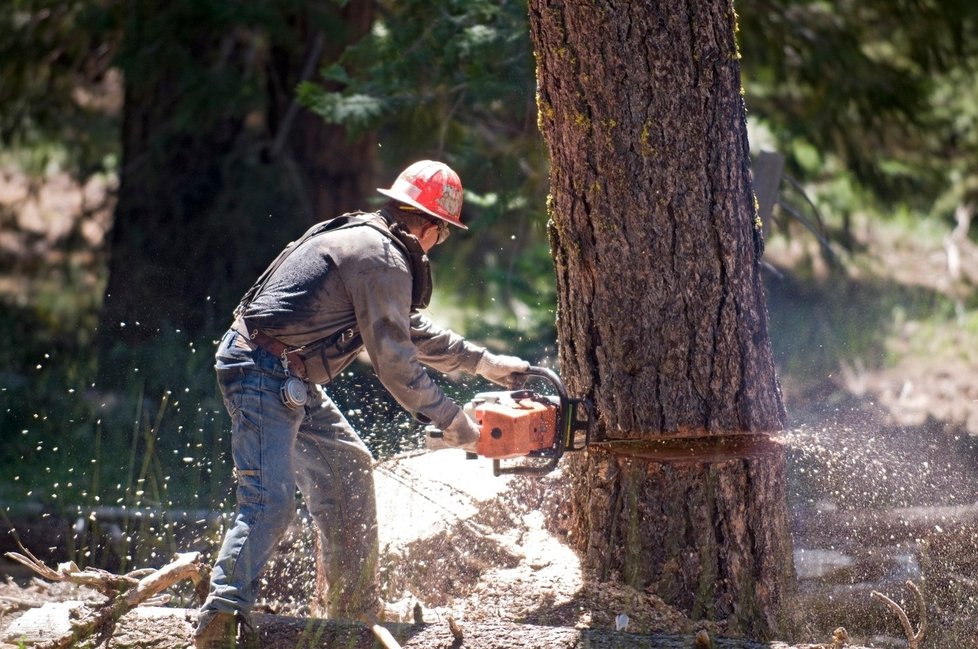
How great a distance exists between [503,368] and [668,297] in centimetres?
78

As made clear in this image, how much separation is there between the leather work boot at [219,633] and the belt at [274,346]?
93 cm

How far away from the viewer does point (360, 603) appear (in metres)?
4.44

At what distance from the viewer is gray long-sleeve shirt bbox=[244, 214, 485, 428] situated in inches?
149

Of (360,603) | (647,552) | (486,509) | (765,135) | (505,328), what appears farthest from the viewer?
(765,135)

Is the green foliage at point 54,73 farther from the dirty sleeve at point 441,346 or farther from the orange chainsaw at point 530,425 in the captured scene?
the orange chainsaw at point 530,425

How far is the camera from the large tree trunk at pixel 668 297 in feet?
12.8

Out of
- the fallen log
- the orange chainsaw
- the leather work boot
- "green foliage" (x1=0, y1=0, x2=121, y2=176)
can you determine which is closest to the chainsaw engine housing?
the orange chainsaw

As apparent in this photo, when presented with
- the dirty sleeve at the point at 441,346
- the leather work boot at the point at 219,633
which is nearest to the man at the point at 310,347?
the leather work boot at the point at 219,633

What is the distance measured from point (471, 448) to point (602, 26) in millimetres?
1681

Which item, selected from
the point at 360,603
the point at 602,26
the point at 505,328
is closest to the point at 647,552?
the point at 360,603

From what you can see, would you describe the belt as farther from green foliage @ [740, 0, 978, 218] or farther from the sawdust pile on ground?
green foliage @ [740, 0, 978, 218]

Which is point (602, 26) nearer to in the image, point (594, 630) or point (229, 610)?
point (594, 630)

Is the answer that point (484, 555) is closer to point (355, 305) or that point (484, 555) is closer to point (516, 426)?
point (516, 426)

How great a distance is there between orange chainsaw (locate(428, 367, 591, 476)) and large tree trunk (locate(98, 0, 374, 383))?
535 centimetres
